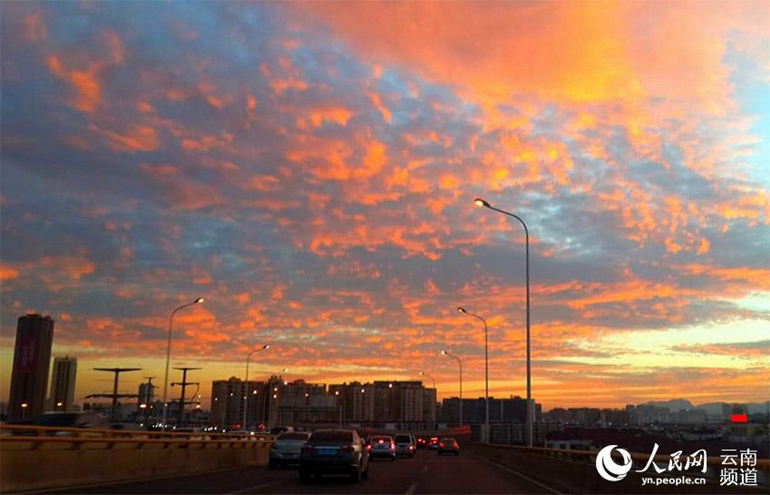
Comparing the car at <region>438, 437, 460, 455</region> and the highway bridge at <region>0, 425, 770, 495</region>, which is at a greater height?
the highway bridge at <region>0, 425, 770, 495</region>

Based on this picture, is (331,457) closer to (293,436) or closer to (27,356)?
(293,436)

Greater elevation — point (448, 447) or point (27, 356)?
point (27, 356)

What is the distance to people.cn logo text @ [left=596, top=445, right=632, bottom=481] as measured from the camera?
16453 mm

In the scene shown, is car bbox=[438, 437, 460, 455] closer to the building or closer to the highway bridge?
the highway bridge

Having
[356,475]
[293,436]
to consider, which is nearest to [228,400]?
[293,436]

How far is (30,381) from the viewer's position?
277 feet

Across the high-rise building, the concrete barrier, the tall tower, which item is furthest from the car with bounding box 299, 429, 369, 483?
the high-rise building

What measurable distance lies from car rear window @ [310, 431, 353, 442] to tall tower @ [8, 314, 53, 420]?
65.3 meters

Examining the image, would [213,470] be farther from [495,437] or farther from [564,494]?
[495,437]

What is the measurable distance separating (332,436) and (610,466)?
9.42 metres

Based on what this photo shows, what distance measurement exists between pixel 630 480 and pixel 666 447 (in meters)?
5.96

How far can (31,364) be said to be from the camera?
82.6 metres

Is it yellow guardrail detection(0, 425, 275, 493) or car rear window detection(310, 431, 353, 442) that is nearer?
yellow guardrail detection(0, 425, 275, 493)

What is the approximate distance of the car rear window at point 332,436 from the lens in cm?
2284
